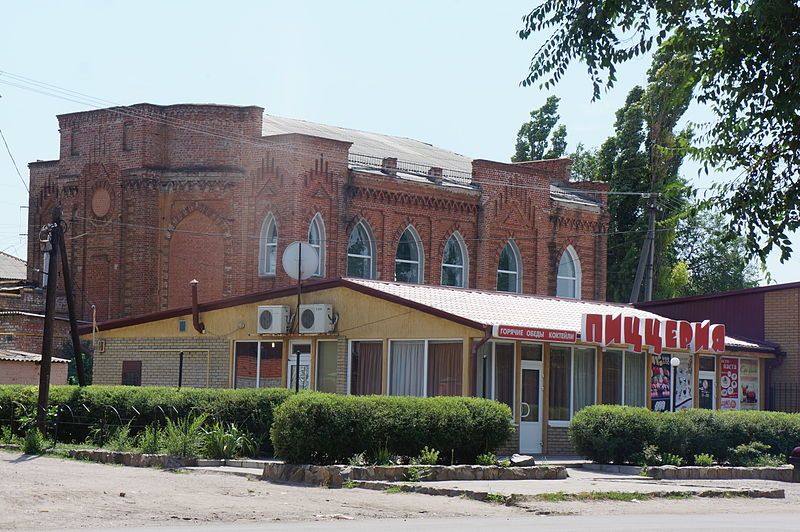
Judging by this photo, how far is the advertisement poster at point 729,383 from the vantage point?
3369 cm

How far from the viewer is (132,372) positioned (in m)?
33.1

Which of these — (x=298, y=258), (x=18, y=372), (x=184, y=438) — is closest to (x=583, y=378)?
(x=298, y=258)

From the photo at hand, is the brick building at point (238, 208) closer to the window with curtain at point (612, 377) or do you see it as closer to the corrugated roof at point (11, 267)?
the corrugated roof at point (11, 267)

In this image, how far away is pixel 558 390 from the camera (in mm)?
28875

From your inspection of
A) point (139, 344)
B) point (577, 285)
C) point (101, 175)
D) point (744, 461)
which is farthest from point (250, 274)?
point (744, 461)

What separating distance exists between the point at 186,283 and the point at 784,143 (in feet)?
116

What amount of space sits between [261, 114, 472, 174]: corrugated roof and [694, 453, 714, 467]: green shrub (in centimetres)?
2528

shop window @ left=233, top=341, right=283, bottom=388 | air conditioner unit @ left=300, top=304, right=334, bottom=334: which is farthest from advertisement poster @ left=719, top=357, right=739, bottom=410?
shop window @ left=233, top=341, right=283, bottom=388

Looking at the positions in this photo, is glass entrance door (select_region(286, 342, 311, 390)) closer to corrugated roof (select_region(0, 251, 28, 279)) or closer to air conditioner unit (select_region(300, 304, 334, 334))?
air conditioner unit (select_region(300, 304, 334, 334))

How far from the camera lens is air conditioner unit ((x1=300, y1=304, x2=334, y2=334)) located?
28578 mm

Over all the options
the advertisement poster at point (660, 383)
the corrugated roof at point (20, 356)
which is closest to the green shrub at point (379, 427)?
the advertisement poster at point (660, 383)

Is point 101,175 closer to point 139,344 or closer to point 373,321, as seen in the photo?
point 139,344

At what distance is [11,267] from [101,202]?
16.3 metres

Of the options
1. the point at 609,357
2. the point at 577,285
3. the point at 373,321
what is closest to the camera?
the point at 373,321
